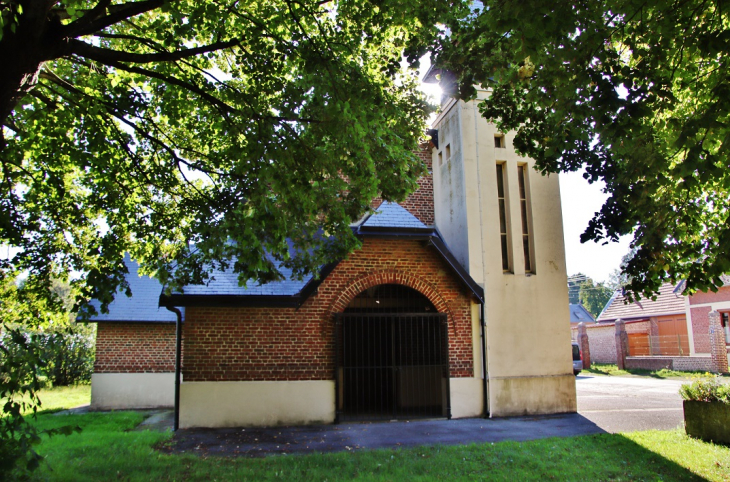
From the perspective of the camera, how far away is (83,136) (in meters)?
7.64

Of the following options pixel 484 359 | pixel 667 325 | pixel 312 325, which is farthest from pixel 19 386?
pixel 667 325

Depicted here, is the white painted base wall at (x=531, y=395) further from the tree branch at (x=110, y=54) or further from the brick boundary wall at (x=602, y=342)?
the brick boundary wall at (x=602, y=342)

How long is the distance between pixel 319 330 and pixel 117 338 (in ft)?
25.9

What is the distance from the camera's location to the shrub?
8.43m

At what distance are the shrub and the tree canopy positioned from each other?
619cm

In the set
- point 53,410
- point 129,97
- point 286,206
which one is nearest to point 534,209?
point 286,206

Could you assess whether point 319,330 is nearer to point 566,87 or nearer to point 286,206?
point 286,206

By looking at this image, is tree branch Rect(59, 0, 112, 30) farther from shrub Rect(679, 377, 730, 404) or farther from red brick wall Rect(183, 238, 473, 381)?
shrub Rect(679, 377, 730, 404)

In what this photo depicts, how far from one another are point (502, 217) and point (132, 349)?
11677 mm

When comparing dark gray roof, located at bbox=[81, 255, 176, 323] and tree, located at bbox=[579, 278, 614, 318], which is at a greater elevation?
tree, located at bbox=[579, 278, 614, 318]

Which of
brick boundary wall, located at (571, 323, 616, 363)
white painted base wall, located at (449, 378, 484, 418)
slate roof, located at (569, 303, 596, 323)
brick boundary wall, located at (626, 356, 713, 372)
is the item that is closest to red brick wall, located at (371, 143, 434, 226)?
white painted base wall, located at (449, 378, 484, 418)

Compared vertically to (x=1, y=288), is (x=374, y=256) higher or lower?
higher

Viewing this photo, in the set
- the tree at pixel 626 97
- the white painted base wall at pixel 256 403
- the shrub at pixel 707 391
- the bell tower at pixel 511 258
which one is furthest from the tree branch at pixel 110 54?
the shrub at pixel 707 391

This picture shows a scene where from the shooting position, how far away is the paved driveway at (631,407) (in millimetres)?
10281
